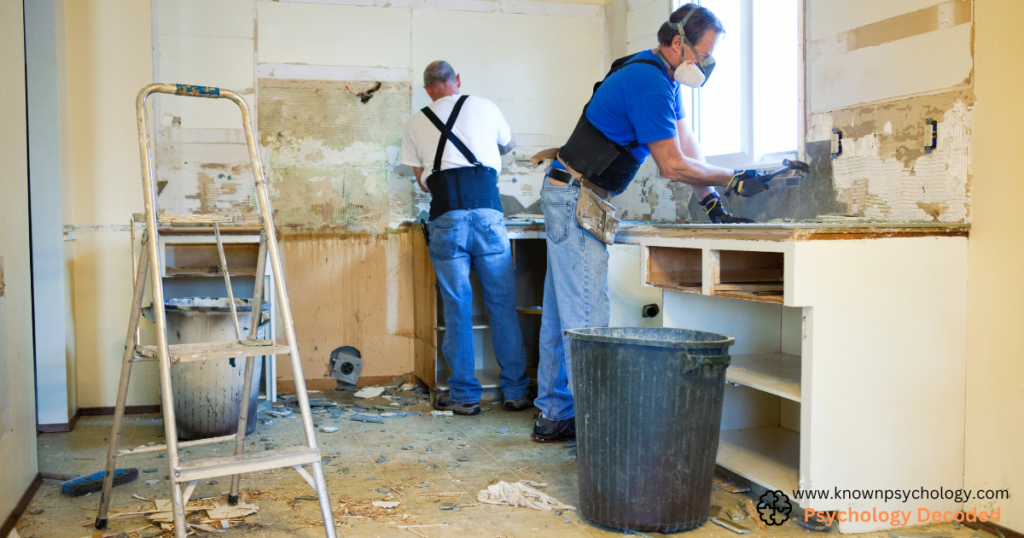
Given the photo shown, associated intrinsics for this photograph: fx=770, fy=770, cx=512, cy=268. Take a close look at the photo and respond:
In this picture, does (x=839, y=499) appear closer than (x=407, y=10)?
Yes

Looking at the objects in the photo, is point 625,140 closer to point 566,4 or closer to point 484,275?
point 484,275

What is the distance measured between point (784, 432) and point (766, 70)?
158cm

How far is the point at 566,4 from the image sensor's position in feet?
15.7

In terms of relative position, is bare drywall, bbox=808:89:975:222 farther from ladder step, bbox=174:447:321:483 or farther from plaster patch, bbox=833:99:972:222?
ladder step, bbox=174:447:321:483

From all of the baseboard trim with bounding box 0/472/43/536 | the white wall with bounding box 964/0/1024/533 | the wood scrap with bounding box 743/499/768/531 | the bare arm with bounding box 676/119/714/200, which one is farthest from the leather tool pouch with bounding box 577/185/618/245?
the baseboard trim with bounding box 0/472/43/536

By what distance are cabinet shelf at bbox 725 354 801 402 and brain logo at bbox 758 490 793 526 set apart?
12.5 inches

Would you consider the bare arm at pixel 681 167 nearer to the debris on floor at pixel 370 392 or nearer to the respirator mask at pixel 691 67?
the respirator mask at pixel 691 67

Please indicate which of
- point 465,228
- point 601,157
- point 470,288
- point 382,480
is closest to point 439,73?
point 465,228

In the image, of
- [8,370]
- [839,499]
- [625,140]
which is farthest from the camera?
[625,140]

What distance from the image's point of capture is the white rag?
2492 millimetres

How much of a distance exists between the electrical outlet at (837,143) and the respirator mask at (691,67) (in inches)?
20.3

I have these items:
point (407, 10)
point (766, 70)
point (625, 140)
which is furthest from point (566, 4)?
point (625, 140)

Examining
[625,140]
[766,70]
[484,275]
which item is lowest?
[484,275]

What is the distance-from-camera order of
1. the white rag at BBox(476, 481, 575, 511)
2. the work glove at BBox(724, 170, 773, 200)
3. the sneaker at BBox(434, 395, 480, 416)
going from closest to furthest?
1. the white rag at BBox(476, 481, 575, 511)
2. the work glove at BBox(724, 170, 773, 200)
3. the sneaker at BBox(434, 395, 480, 416)
